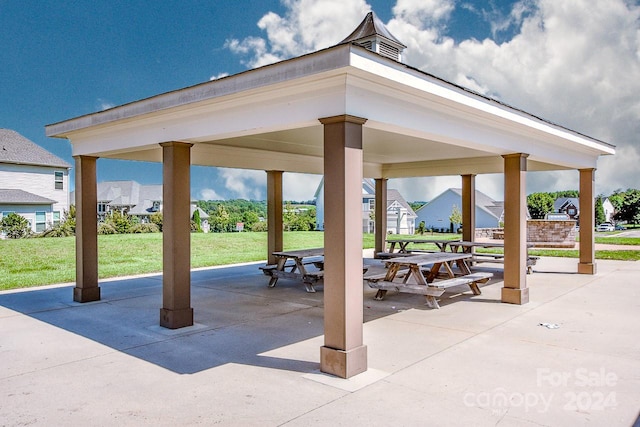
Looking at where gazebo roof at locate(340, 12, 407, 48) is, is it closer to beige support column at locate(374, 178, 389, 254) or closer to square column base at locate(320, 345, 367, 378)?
beige support column at locate(374, 178, 389, 254)

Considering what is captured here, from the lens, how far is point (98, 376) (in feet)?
17.7

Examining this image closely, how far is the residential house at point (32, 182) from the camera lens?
2964cm

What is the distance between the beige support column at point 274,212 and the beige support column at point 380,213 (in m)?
4.73

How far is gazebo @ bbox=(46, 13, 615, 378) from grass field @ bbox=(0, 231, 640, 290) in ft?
→ 15.4

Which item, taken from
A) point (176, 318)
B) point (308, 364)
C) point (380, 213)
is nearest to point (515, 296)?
point (308, 364)

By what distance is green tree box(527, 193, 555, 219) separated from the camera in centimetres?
7038

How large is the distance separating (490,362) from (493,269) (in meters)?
9.76

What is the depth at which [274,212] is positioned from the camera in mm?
14031

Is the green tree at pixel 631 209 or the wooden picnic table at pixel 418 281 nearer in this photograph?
the wooden picnic table at pixel 418 281

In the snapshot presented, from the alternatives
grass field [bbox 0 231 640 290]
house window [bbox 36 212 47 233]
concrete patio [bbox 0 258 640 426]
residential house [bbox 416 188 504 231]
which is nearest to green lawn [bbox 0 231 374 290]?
grass field [bbox 0 231 640 290]

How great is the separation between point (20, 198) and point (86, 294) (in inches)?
943

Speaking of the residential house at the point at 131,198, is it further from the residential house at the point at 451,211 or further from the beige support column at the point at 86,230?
the beige support column at the point at 86,230

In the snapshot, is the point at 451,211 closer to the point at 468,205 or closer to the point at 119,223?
the point at 119,223

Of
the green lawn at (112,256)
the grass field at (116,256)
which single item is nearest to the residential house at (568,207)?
the grass field at (116,256)
